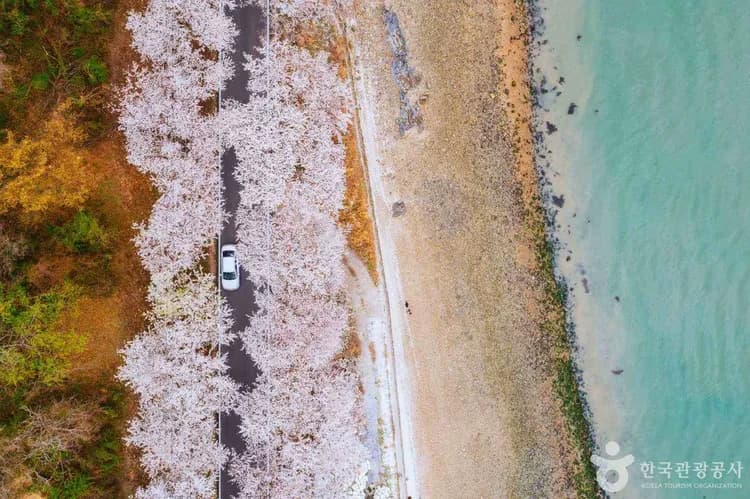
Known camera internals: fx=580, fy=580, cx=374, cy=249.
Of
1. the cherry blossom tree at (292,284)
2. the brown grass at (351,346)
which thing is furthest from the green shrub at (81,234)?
the brown grass at (351,346)

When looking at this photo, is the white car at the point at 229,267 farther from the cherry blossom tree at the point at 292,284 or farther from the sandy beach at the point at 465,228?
the sandy beach at the point at 465,228

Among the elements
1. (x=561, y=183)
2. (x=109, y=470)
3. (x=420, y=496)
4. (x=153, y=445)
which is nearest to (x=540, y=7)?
(x=561, y=183)

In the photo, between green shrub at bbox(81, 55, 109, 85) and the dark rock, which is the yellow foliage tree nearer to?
green shrub at bbox(81, 55, 109, 85)

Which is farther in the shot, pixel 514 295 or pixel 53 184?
pixel 514 295

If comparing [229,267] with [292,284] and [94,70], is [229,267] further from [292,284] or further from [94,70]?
[94,70]

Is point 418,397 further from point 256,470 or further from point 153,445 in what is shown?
point 153,445

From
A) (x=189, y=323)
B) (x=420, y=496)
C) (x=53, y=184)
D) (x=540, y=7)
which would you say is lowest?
(x=420, y=496)

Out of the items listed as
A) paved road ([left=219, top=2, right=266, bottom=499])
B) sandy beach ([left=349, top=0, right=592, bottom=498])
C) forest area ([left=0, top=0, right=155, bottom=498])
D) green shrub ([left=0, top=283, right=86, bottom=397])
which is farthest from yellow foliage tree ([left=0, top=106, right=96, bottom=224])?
sandy beach ([left=349, top=0, right=592, bottom=498])

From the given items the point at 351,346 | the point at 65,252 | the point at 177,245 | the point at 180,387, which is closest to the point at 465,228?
the point at 351,346
